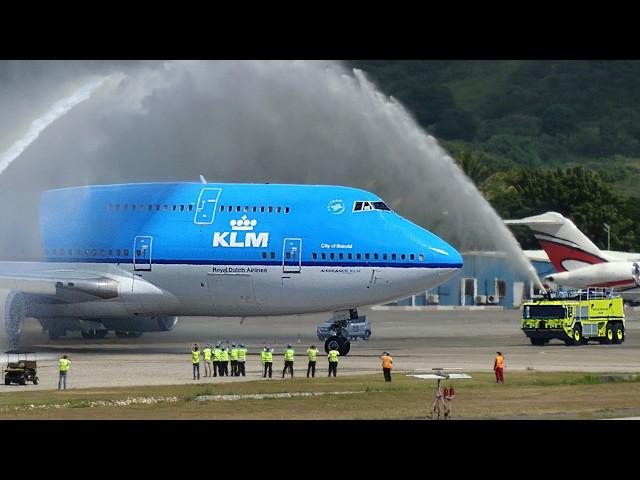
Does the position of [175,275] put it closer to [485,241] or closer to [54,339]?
[54,339]

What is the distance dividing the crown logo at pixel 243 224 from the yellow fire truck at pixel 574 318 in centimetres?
1535

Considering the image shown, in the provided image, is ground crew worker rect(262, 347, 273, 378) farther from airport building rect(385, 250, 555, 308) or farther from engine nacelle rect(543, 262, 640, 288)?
airport building rect(385, 250, 555, 308)

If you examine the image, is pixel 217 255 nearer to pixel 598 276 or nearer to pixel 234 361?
pixel 234 361

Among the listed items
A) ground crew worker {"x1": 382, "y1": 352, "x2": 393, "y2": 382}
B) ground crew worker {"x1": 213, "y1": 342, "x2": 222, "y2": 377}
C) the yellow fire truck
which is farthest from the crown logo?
the yellow fire truck

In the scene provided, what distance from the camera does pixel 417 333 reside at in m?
76.6

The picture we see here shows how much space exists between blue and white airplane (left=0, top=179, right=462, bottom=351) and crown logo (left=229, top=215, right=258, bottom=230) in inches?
1.9

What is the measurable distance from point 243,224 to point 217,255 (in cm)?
179

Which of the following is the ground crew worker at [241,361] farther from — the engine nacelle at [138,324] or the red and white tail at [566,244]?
Answer: the red and white tail at [566,244]

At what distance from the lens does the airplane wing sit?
56.8 m

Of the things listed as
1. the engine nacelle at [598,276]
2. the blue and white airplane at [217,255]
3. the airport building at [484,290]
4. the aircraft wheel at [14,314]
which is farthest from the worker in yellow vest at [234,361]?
the airport building at [484,290]

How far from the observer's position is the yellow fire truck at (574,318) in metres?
64.1

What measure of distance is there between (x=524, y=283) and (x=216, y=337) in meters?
51.5

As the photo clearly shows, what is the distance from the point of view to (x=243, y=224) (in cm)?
5775

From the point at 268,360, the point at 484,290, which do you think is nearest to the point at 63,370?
the point at 268,360
